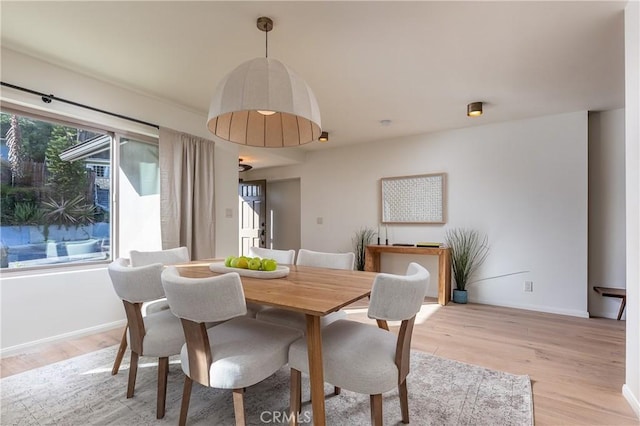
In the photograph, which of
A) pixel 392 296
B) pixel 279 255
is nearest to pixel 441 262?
pixel 279 255

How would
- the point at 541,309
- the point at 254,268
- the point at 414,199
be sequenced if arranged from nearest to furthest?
the point at 254,268
the point at 541,309
the point at 414,199

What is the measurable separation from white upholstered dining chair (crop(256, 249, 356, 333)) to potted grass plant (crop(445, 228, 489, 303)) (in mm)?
2346

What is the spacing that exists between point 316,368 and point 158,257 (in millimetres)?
1887

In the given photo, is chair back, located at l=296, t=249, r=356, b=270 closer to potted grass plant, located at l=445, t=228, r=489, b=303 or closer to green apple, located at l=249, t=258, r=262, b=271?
green apple, located at l=249, t=258, r=262, b=271

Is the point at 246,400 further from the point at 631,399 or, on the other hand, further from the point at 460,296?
the point at 460,296

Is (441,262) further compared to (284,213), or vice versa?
(284,213)

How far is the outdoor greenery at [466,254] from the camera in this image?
4156mm

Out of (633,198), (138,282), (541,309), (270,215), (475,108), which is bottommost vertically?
(541,309)

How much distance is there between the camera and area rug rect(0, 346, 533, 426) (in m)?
1.71

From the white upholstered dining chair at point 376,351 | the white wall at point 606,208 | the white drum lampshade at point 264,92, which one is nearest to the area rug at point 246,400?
the white upholstered dining chair at point 376,351

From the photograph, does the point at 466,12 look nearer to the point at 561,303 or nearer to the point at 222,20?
the point at 222,20

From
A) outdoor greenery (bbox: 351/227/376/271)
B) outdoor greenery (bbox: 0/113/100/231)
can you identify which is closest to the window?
outdoor greenery (bbox: 0/113/100/231)

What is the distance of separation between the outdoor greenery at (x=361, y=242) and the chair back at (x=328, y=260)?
7.89ft

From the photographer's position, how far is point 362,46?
2.30 meters
